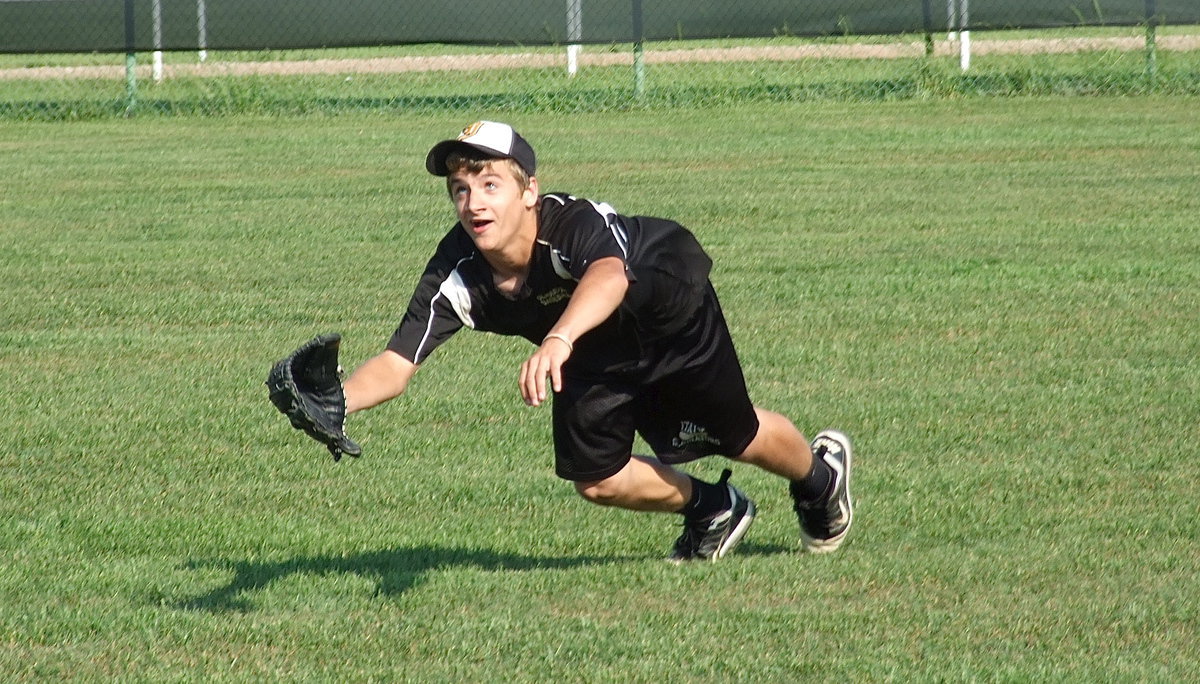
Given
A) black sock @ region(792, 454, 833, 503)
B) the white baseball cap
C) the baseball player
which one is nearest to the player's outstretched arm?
the baseball player

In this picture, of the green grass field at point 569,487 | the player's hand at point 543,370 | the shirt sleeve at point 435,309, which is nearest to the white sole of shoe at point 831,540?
the green grass field at point 569,487

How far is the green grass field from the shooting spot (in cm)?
445

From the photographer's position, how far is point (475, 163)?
4566 millimetres

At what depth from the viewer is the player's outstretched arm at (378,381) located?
182 inches

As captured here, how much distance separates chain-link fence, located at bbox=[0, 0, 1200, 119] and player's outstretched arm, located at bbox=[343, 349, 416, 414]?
14649mm

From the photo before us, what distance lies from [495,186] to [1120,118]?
14147mm

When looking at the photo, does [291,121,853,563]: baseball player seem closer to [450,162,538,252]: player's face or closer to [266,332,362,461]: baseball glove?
[450,162,538,252]: player's face

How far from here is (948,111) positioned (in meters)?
18.4

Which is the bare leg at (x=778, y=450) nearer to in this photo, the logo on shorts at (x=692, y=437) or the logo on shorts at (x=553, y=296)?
the logo on shorts at (x=692, y=437)

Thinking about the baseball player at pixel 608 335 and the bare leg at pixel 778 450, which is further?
the bare leg at pixel 778 450

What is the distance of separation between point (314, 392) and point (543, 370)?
2.33ft

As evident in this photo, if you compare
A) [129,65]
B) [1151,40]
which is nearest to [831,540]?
[1151,40]

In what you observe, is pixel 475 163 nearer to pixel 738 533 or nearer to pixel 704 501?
pixel 704 501

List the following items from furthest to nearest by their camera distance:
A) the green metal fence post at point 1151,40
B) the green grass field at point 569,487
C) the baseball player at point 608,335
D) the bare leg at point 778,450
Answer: the green metal fence post at point 1151,40
the bare leg at point 778,450
the baseball player at point 608,335
the green grass field at point 569,487
